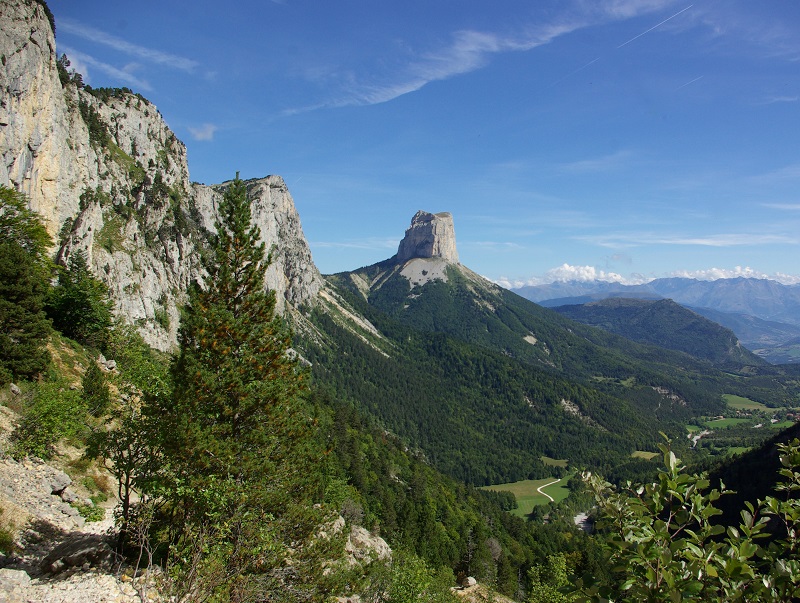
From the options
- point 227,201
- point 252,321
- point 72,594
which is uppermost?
point 227,201

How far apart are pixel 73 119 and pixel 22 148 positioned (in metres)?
26.1

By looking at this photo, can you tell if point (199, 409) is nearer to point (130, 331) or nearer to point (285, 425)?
point (285, 425)

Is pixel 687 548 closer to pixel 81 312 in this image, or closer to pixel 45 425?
pixel 45 425

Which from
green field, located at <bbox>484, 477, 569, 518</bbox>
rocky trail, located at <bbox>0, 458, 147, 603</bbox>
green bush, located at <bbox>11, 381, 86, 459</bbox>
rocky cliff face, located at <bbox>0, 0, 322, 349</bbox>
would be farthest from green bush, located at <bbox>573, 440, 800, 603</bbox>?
green field, located at <bbox>484, 477, 569, 518</bbox>

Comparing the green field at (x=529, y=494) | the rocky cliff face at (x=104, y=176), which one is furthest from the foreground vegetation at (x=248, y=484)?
the green field at (x=529, y=494)

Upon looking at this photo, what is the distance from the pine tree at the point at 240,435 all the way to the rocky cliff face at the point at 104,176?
56.2 ft

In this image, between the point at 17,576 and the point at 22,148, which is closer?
the point at 17,576

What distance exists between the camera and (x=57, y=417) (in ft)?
80.3

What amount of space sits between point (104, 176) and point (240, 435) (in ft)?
331

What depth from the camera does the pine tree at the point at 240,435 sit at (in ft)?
52.5

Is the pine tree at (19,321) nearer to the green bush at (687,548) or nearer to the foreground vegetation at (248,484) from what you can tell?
the foreground vegetation at (248,484)

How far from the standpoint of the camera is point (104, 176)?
9469 cm

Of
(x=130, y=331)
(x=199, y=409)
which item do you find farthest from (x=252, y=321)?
(x=130, y=331)

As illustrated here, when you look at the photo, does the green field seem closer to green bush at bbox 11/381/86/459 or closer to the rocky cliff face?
the rocky cliff face
